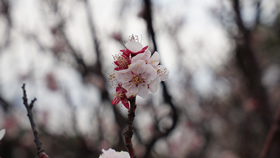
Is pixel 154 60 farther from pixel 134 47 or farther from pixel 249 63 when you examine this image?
pixel 249 63

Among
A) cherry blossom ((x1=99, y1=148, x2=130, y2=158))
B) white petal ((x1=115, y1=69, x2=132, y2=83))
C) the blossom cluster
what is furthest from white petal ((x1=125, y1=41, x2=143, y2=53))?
cherry blossom ((x1=99, y1=148, x2=130, y2=158))

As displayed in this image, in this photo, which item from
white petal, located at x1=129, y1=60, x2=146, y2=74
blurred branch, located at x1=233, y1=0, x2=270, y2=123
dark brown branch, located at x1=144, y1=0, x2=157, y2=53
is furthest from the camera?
blurred branch, located at x1=233, y1=0, x2=270, y2=123

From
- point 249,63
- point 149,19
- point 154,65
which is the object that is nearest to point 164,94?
point 149,19

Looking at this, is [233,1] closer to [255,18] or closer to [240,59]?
[255,18]

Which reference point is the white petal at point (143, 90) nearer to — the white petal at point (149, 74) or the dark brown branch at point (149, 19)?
the white petal at point (149, 74)

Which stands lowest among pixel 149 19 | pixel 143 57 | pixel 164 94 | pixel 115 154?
pixel 115 154

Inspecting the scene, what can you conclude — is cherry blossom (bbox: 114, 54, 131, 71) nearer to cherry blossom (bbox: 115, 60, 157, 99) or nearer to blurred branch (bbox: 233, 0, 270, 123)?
cherry blossom (bbox: 115, 60, 157, 99)

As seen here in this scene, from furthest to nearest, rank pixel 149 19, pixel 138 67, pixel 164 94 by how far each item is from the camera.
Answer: pixel 164 94
pixel 149 19
pixel 138 67
